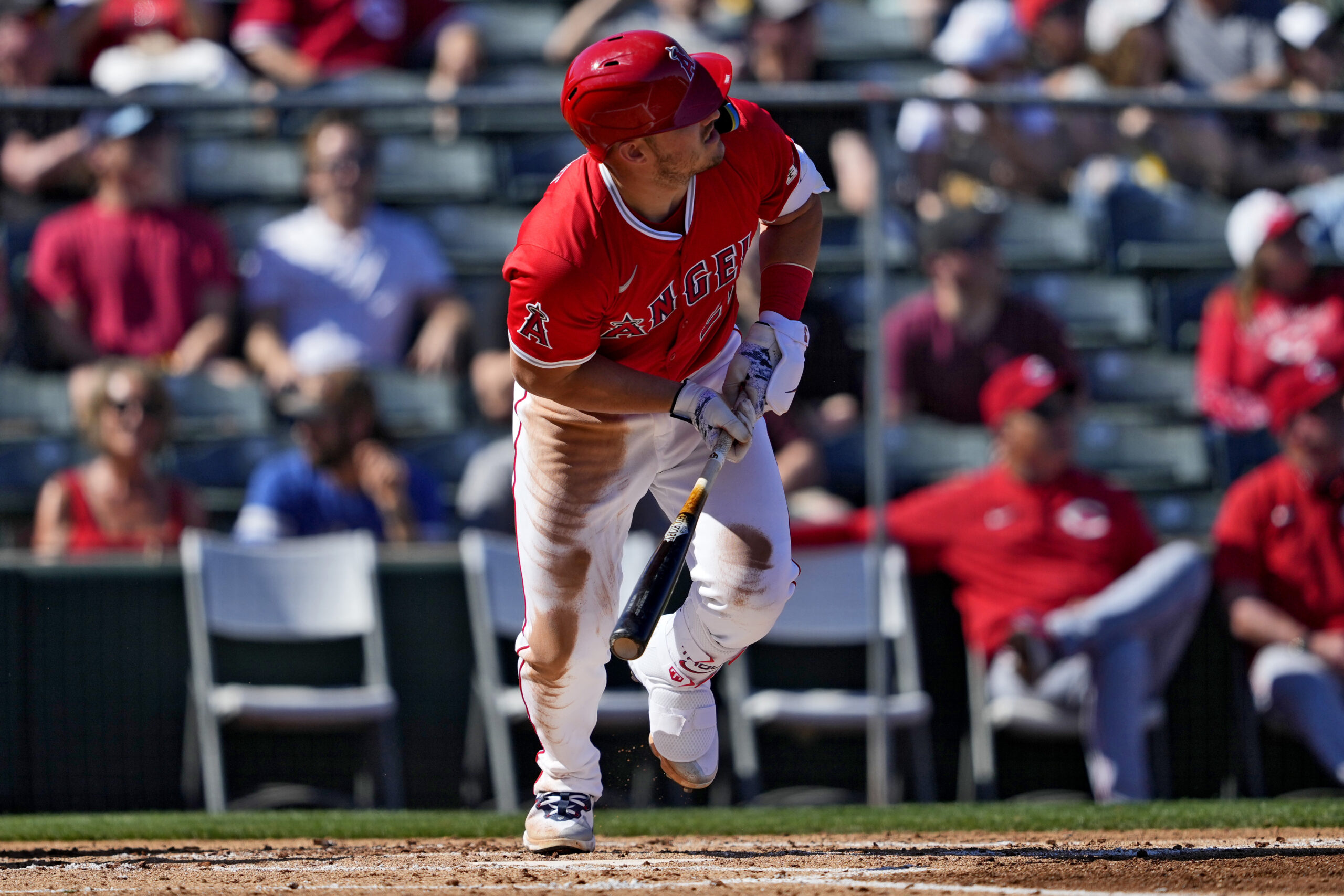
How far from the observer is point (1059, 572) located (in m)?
6.67

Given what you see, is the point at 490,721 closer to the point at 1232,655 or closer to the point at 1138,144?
the point at 1232,655

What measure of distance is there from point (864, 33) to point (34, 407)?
5073mm

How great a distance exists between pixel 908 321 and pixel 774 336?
2825 millimetres

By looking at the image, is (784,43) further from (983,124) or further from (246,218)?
(246,218)

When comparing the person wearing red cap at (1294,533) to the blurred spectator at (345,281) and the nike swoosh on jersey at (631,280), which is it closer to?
the blurred spectator at (345,281)

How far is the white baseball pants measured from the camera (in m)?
4.39

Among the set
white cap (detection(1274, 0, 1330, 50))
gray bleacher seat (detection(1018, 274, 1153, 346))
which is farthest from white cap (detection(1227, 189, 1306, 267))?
white cap (detection(1274, 0, 1330, 50))

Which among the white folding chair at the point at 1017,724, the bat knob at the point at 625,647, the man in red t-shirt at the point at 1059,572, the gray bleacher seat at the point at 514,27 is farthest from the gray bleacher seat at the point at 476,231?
the bat knob at the point at 625,647

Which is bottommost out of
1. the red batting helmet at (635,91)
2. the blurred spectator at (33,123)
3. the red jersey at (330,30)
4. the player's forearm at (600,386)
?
the player's forearm at (600,386)

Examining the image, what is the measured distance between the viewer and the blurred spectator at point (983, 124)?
745cm

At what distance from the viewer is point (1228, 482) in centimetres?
730

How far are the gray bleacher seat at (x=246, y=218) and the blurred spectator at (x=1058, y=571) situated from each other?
3.08m

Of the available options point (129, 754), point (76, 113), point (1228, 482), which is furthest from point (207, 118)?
point (1228, 482)

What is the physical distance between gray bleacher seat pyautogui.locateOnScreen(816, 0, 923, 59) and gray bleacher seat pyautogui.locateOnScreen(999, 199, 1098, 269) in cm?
184
